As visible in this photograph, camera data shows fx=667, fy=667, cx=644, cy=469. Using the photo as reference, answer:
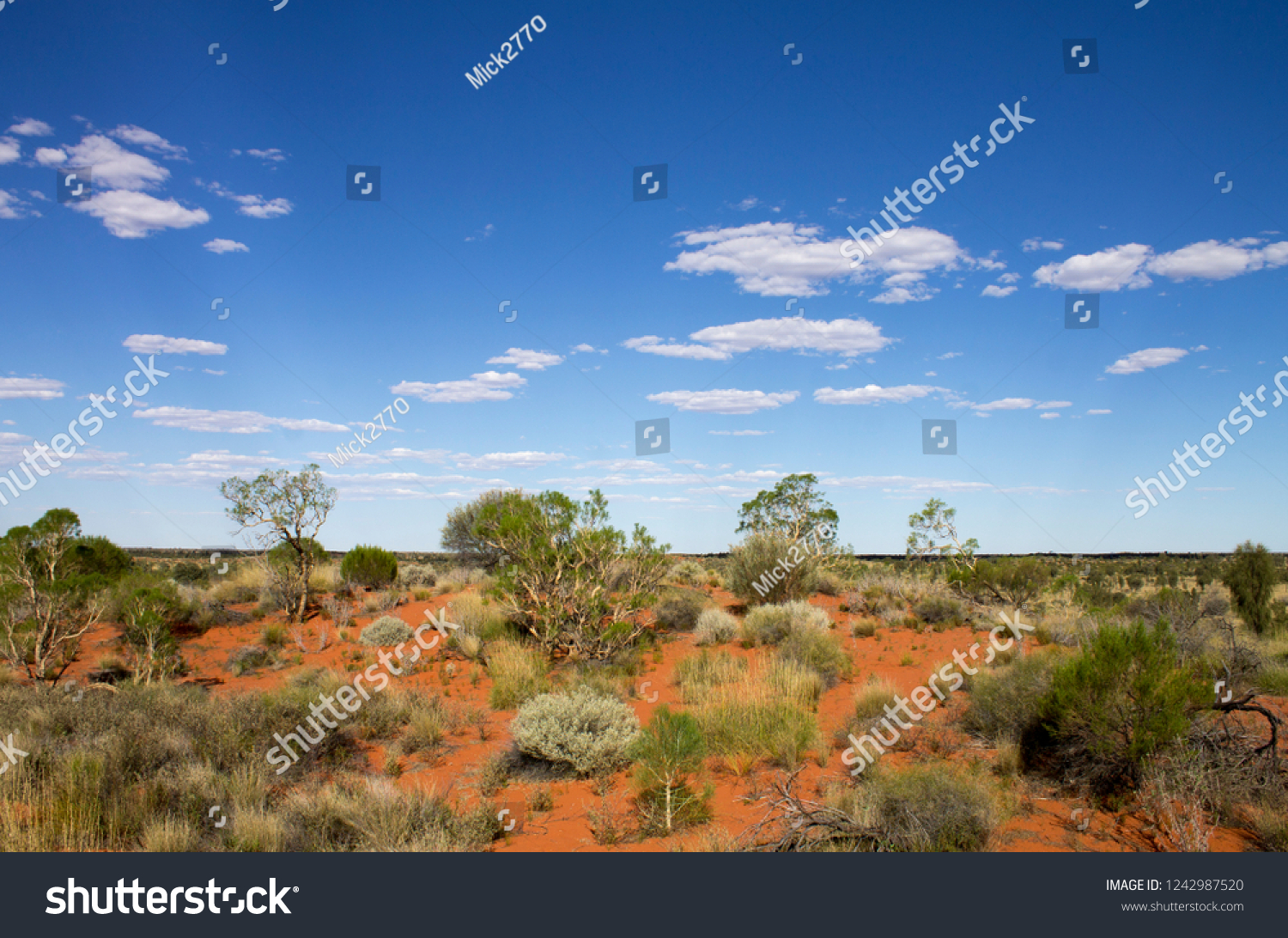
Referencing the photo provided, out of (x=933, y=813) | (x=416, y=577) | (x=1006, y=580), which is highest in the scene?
(x=1006, y=580)

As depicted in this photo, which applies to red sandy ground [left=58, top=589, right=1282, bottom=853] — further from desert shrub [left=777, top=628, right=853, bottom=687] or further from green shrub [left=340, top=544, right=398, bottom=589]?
green shrub [left=340, top=544, right=398, bottom=589]

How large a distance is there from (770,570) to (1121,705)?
42.9 ft

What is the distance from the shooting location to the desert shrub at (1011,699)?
800 cm

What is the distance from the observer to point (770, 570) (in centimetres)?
1970

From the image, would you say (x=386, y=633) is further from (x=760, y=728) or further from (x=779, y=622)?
(x=760, y=728)

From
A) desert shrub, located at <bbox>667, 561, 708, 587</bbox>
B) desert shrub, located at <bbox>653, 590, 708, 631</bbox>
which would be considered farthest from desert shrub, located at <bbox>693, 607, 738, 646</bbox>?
desert shrub, located at <bbox>667, 561, 708, 587</bbox>

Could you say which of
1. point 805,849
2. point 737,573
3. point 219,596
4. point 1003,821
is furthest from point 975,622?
point 219,596

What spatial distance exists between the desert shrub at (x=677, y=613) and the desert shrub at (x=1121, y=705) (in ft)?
35.7

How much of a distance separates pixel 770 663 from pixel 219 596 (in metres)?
18.6

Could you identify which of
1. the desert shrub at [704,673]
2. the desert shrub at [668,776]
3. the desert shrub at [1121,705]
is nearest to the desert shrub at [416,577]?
the desert shrub at [704,673]

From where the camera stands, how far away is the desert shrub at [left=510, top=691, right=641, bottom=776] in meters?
7.79
